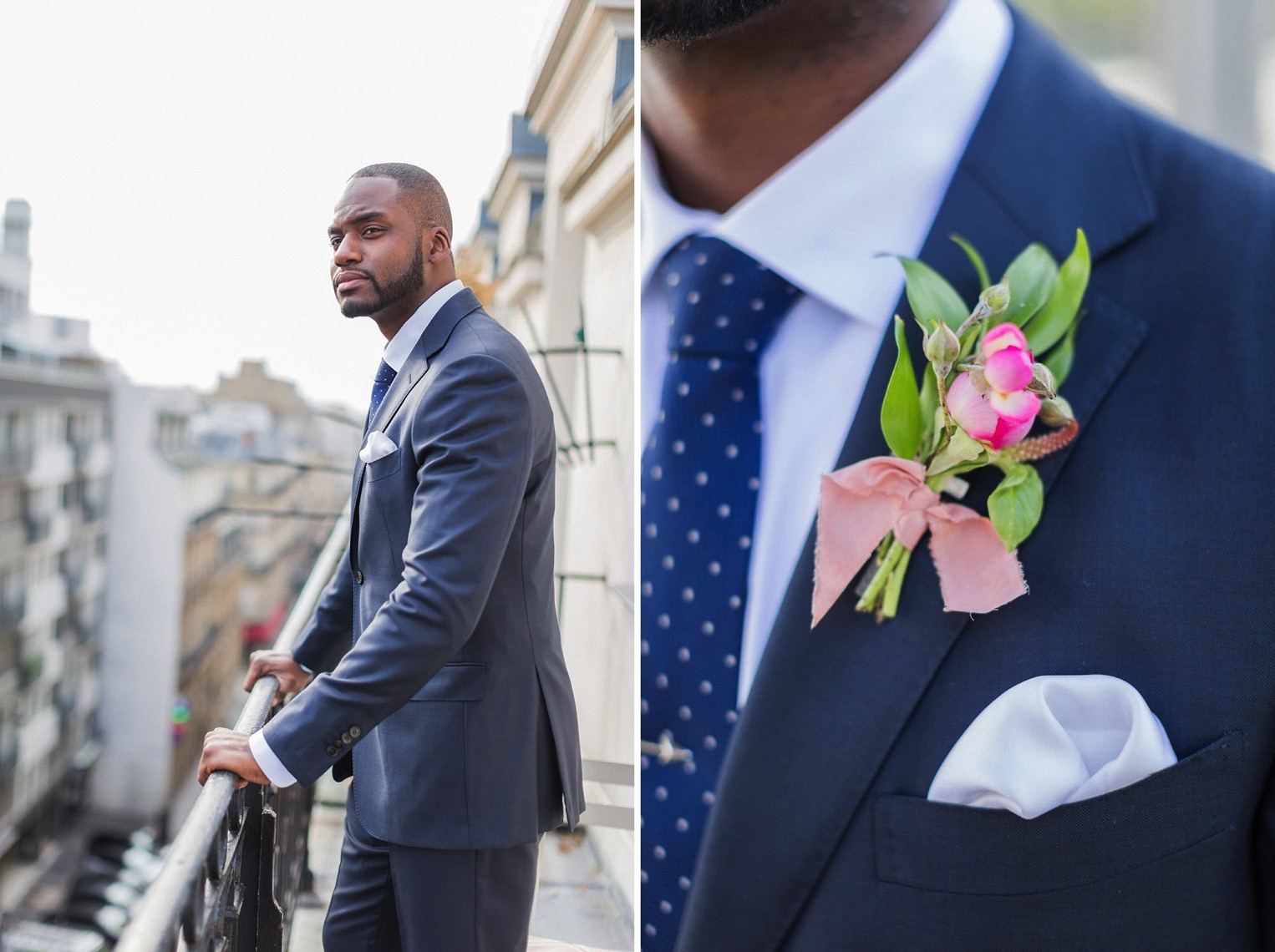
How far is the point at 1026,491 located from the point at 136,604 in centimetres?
97

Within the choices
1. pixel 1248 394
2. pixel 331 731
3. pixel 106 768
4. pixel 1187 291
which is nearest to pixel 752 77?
pixel 1187 291

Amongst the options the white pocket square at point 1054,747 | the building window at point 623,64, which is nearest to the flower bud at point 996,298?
the white pocket square at point 1054,747

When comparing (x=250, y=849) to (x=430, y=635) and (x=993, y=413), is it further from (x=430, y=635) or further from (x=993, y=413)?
(x=993, y=413)

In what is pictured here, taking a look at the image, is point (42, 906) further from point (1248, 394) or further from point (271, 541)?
point (1248, 394)

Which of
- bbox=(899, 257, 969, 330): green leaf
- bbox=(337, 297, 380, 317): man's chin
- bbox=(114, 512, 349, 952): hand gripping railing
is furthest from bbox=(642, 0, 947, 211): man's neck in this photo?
bbox=(114, 512, 349, 952): hand gripping railing

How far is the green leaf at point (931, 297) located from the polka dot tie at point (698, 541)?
0.15 m

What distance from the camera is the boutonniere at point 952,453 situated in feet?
3.67

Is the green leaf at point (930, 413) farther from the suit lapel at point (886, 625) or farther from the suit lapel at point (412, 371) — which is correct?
the suit lapel at point (412, 371)

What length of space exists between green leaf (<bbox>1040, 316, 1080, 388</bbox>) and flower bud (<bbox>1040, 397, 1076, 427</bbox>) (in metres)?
0.04

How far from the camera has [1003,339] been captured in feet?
3.65

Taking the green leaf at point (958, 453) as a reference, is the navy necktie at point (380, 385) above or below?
above

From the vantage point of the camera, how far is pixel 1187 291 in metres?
1.13

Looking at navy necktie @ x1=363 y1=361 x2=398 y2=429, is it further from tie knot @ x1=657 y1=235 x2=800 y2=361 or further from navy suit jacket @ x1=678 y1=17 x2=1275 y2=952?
navy suit jacket @ x1=678 y1=17 x2=1275 y2=952

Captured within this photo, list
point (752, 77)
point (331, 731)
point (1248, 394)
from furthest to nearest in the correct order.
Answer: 1. point (752, 77)
2. point (1248, 394)
3. point (331, 731)
